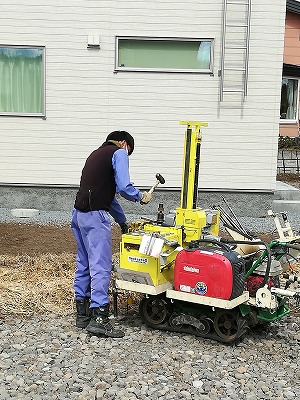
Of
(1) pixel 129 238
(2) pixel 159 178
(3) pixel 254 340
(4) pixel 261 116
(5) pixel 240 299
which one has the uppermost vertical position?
(4) pixel 261 116

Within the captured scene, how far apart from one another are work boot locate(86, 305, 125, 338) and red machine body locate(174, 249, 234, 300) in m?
0.72

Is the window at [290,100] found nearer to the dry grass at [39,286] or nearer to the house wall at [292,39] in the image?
the house wall at [292,39]

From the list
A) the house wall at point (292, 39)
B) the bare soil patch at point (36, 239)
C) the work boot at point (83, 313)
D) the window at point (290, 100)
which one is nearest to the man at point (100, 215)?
the work boot at point (83, 313)

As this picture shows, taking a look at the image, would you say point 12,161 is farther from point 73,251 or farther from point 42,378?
point 42,378

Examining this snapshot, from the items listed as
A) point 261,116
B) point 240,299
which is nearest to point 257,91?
point 261,116

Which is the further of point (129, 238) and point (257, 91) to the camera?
point (257, 91)

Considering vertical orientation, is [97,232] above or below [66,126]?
below

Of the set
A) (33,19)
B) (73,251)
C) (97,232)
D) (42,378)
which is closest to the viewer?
(42,378)

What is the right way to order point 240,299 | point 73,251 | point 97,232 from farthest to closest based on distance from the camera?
point 73,251
point 97,232
point 240,299

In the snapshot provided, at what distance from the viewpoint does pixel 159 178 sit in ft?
17.6

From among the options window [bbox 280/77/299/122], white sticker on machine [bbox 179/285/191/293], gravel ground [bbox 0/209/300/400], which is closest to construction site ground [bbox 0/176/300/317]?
gravel ground [bbox 0/209/300/400]

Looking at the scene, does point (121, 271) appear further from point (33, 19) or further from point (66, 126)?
point (33, 19)

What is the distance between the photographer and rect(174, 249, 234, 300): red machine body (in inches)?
190

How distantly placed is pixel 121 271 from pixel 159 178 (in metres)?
0.93
